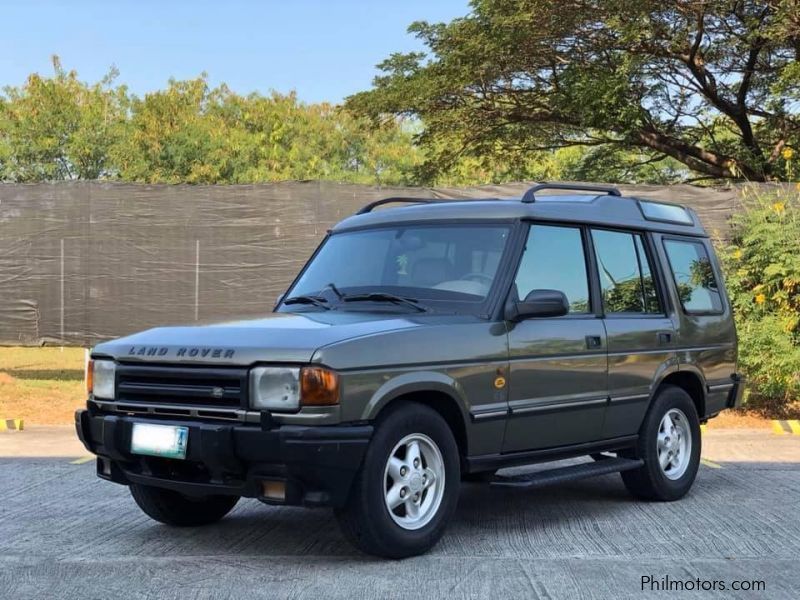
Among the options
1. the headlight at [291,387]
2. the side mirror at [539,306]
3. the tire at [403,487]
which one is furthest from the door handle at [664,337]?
the headlight at [291,387]

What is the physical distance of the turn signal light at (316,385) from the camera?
446 centimetres

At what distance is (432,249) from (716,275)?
2.81 metres

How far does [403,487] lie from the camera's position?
4.83 m

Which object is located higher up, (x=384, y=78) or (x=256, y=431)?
(x=384, y=78)

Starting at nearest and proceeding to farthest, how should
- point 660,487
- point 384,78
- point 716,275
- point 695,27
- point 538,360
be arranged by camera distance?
point 538,360 < point 660,487 < point 716,275 < point 695,27 < point 384,78

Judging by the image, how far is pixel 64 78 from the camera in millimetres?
48812

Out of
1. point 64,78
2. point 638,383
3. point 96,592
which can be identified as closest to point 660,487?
point 638,383

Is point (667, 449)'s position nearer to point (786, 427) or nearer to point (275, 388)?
point (275, 388)

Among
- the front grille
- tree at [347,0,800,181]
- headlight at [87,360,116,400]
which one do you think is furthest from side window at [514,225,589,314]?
tree at [347,0,800,181]

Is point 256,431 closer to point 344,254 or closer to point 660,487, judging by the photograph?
point 344,254

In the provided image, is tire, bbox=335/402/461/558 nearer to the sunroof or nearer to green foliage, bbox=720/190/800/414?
→ the sunroof

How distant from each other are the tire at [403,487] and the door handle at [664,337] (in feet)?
7.16

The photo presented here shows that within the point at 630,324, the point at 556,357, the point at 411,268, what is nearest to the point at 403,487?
the point at 556,357

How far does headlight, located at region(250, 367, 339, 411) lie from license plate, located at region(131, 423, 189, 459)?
42cm
